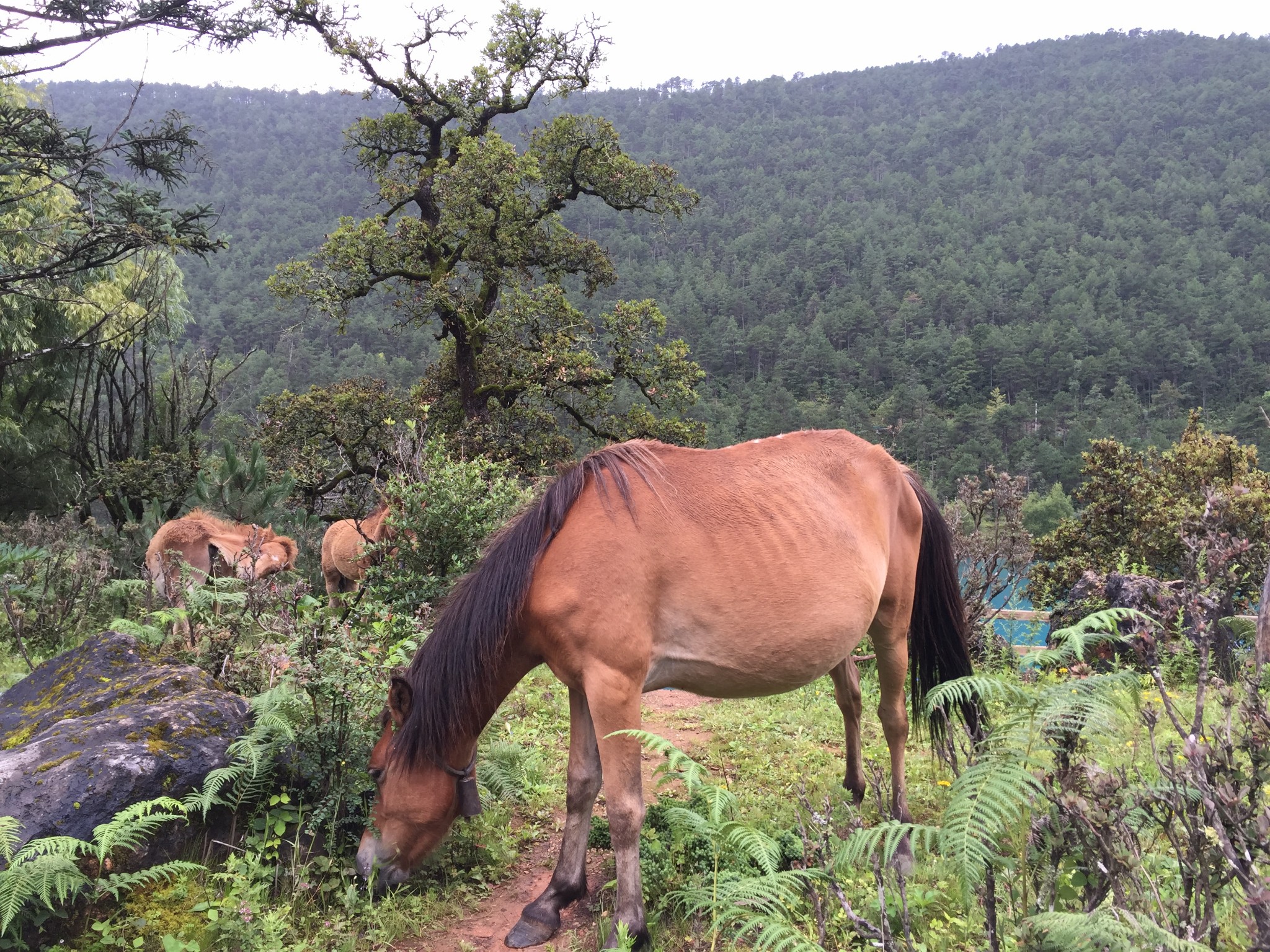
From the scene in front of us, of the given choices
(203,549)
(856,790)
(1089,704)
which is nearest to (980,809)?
(1089,704)

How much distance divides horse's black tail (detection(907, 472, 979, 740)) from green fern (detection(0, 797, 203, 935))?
12.9 ft

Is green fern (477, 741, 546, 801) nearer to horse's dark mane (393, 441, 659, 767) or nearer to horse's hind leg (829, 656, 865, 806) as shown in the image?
horse's dark mane (393, 441, 659, 767)

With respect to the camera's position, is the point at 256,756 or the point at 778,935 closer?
the point at 778,935

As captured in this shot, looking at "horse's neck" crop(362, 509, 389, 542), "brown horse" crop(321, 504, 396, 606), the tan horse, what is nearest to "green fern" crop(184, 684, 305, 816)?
"brown horse" crop(321, 504, 396, 606)

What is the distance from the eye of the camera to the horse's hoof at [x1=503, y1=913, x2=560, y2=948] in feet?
10.5

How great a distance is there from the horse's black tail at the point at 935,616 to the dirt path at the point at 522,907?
1867 millimetres

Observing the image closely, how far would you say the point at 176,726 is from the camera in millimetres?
3484

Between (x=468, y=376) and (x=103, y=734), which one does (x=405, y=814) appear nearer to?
(x=103, y=734)

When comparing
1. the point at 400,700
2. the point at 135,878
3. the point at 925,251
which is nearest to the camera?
the point at 135,878

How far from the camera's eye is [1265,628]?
421cm

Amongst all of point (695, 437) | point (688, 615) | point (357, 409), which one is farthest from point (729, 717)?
point (357, 409)

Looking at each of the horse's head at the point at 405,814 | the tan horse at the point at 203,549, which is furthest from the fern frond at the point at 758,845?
the tan horse at the point at 203,549

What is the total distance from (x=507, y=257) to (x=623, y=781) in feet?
38.7

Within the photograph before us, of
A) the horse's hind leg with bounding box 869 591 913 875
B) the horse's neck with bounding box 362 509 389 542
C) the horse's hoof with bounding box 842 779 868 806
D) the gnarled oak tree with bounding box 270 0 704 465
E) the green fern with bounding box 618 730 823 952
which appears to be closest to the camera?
the green fern with bounding box 618 730 823 952
